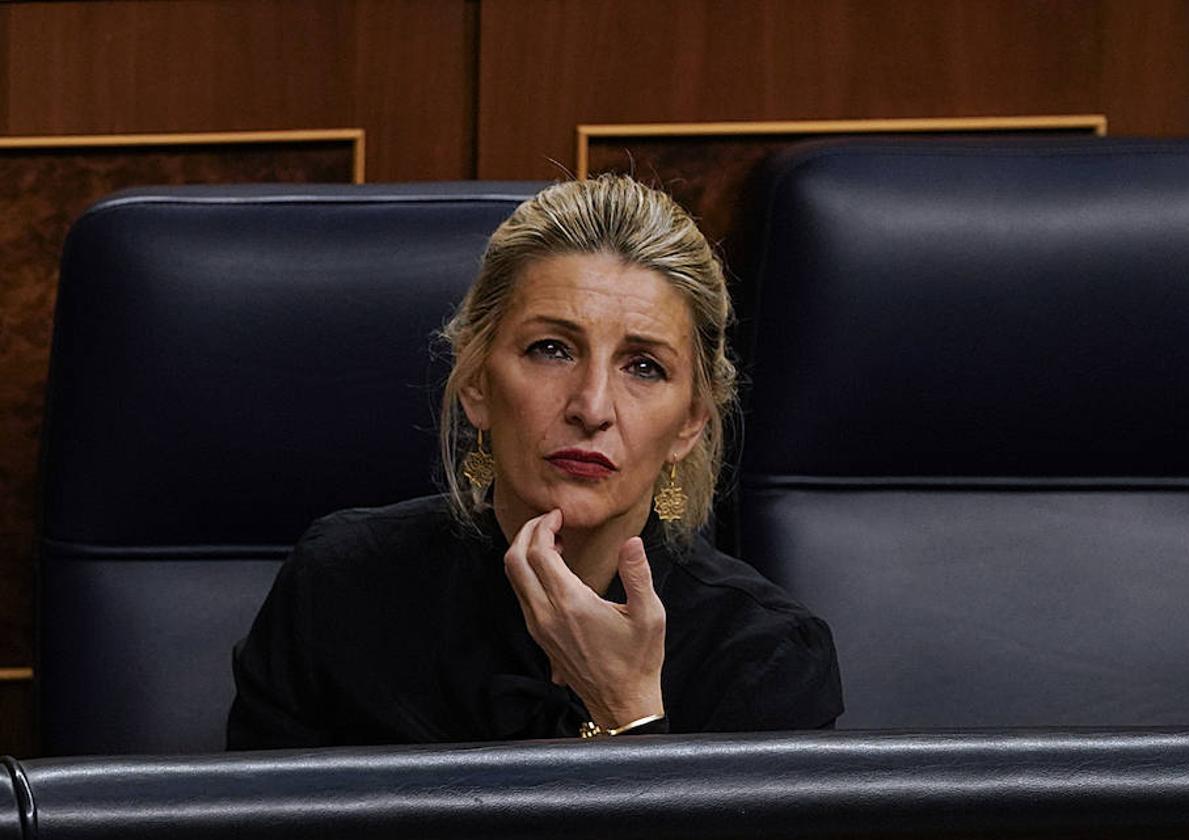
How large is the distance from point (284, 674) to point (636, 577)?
1.01 feet

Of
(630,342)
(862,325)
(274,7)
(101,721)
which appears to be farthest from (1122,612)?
(274,7)

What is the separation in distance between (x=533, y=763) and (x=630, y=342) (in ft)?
2.39

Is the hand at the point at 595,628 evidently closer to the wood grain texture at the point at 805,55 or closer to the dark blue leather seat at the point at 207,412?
the dark blue leather seat at the point at 207,412

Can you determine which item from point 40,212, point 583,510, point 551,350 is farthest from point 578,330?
point 40,212

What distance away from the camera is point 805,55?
1.67m

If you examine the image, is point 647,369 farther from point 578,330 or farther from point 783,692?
point 783,692

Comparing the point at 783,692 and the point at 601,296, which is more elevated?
the point at 601,296

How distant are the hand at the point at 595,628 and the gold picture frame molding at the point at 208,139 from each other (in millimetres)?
655

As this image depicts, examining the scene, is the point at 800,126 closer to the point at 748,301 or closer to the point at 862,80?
the point at 862,80

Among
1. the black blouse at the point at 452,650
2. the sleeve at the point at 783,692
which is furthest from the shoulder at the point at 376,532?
the sleeve at the point at 783,692

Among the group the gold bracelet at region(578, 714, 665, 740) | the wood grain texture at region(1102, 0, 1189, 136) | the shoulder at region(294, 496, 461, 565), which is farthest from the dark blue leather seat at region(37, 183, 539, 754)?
the wood grain texture at region(1102, 0, 1189, 136)

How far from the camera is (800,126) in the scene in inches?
65.4

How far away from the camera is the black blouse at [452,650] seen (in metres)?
1.20

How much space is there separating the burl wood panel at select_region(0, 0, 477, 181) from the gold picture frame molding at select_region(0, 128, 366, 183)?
0.01m
